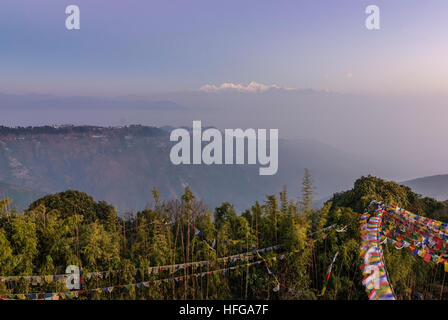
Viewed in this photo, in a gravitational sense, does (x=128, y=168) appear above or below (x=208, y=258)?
above

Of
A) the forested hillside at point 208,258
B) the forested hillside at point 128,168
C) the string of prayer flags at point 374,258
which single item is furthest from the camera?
the forested hillside at point 128,168

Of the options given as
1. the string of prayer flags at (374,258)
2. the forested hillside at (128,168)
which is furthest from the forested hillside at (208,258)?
the forested hillside at (128,168)

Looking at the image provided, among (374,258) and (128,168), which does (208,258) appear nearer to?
(374,258)

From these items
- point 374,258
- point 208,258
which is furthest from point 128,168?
point 374,258

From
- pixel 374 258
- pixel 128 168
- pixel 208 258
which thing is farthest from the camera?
pixel 128 168

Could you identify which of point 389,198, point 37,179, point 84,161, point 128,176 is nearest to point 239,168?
point 128,176

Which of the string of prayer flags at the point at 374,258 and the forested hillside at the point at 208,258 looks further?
the forested hillside at the point at 208,258

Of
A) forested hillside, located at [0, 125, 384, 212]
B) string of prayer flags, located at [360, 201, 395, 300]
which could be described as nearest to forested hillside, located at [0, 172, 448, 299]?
string of prayer flags, located at [360, 201, 395, 300]

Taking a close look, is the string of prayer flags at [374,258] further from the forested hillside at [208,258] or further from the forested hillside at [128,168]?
the forested hillside at [128,168]

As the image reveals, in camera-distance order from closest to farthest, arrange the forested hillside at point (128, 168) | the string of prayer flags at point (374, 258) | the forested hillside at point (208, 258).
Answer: the string of prayer flags at point (374, 258) < the forested hillside at point (208, 258) < the forested hillside at point (128, 168)

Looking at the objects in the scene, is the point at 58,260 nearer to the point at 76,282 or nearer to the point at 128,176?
the point at 76,282
